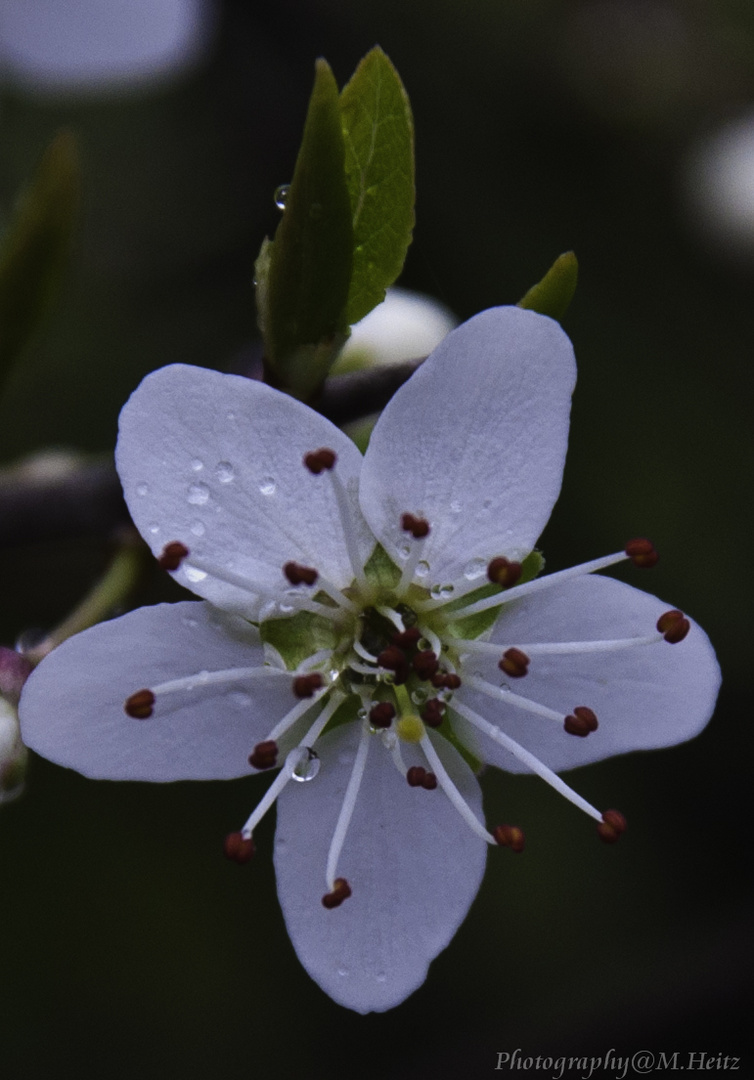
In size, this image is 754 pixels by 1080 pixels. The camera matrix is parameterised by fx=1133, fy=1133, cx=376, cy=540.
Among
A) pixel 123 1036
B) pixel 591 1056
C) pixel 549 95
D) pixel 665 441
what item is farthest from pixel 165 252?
pixel 591 1056

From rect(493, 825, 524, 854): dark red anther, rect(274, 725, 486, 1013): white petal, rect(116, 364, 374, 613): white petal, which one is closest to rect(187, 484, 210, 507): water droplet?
rect(116, 364, 374, 613): white petal

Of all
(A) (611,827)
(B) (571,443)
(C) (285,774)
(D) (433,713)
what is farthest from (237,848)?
(B) (571,443)

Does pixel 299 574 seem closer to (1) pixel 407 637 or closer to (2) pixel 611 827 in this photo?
(1) pixel 407 637

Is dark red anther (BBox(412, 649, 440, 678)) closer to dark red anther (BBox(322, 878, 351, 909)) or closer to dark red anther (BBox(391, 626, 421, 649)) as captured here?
dark red anther (BBox(391, 626, 421, 649))

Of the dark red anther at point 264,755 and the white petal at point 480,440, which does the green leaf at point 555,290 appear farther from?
the dark red anther at point 264,755

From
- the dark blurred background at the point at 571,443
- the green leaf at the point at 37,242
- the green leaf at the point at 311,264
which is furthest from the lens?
the dark blurred background at the point at 571,443

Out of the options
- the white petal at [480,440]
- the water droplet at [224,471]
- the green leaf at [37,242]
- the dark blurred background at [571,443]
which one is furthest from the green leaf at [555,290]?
the dark blurred background at [571,443]

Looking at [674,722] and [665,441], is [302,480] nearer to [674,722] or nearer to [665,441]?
[674,722]
